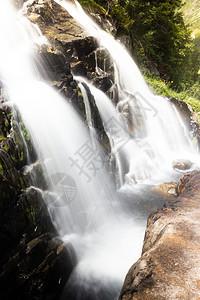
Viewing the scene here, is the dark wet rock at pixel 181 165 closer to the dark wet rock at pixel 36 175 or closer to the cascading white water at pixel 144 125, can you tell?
the cascading white water at pixel 144 125

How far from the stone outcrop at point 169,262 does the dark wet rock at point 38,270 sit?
2070mm

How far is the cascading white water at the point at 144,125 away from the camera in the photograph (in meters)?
8.28

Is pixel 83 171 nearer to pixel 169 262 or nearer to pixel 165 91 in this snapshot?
pixel 169 262

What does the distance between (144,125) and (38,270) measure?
27.6ft

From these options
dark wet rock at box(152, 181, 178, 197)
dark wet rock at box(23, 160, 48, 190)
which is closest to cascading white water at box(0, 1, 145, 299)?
dark wet rock at box(23, 160, 48, 190)

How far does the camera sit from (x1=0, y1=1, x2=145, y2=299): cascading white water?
4277 mm

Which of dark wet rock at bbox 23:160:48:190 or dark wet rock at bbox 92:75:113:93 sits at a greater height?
dark wet rock at bbox 92:75:113:93

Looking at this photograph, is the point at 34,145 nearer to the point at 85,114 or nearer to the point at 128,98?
the point at 85,114

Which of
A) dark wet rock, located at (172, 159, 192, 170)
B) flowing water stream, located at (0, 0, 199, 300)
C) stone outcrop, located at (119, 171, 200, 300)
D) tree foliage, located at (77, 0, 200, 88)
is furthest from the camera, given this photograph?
tree foliage, located at (77, 0, 200, 88)

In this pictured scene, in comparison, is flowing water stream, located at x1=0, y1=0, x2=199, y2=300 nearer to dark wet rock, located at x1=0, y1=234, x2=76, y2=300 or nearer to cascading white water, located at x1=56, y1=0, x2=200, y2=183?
cascading white water, located at x1=56, y1=0, x2=200, y2=183

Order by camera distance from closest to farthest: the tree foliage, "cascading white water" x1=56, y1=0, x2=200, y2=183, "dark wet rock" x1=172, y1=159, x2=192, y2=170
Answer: "cascading white water" x1=56, y1=0, x2=200, y2=183
"dark wet rock" x1=172, y1=159, x2=192, y2=170
the tree foliage

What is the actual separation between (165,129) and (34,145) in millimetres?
8627

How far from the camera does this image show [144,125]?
9.88 metres

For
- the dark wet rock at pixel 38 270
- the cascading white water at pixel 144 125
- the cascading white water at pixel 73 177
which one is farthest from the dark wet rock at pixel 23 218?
the cascading white water at pixel 144 125
